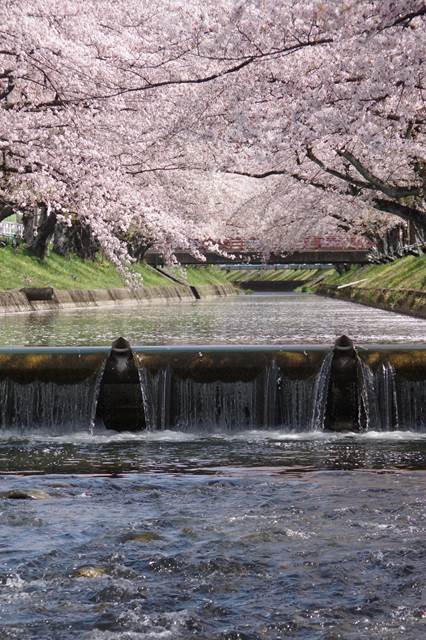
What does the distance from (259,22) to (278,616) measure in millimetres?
17808

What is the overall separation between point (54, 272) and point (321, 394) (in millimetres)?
46562

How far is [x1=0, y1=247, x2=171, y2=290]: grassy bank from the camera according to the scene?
53.9 meters

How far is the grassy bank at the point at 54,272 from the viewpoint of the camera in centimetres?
5394

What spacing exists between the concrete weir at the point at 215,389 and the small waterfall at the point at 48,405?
16mm

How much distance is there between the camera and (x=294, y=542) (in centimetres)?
896

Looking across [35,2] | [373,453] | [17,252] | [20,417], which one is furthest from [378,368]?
[17,252]

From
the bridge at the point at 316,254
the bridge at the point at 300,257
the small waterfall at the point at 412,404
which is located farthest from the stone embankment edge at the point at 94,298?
the small waterfall at the point at 412,404

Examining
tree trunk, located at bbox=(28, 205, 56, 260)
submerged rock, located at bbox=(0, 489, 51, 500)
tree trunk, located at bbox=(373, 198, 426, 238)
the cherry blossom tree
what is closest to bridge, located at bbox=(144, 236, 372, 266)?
tree trunk, located at bbox=(28, 205, 56, 260)

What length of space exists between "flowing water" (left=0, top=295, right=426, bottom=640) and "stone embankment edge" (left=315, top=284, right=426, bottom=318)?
81.1ft

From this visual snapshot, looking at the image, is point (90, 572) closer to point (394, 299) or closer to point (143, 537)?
point (143, 537)

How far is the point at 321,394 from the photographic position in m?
17.1

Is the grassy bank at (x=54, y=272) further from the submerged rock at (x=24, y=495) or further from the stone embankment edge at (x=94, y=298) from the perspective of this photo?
the submerged rock at (x=24, y=495)

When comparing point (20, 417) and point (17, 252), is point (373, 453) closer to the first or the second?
point (20, 417)

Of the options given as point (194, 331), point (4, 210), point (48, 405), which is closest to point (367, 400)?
point (48, 405)
